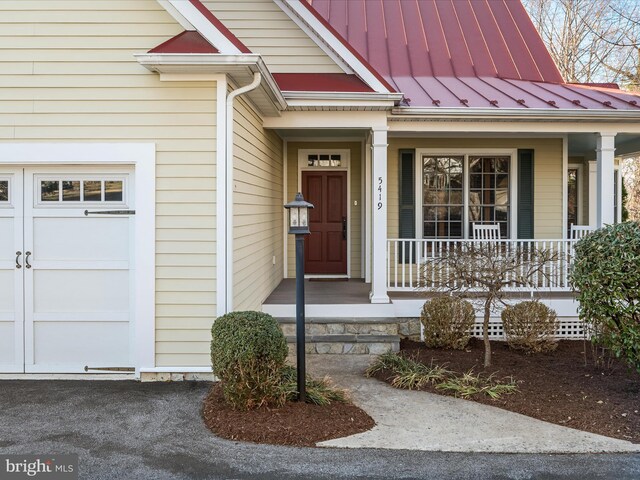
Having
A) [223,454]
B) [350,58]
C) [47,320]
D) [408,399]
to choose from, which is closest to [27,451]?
[223,454]

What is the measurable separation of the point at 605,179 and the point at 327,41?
4.35m

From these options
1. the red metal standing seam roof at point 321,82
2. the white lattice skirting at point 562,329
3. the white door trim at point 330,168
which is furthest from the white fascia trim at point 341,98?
the white lattice skirting at point 562,329

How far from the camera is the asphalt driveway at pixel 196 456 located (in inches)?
143

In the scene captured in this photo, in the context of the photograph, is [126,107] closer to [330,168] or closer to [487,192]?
[330,168]

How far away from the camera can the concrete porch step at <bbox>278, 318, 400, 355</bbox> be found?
272 inches

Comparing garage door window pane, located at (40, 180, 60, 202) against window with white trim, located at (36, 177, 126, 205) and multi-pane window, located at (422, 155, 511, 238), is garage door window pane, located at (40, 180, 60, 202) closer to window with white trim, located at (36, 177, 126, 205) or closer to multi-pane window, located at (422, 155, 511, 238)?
window with white trim, located at (36, 177, 126, 205)

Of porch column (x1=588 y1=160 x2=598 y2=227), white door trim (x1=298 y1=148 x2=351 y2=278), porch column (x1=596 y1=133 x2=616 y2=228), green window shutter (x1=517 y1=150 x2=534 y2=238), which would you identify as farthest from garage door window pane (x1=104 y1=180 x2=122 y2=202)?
porch column (x1=588 y1=160 x2=598 y2=227)

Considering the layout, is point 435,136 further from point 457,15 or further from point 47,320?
point 47,320

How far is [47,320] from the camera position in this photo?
223 inches

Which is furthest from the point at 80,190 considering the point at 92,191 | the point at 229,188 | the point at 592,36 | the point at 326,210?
the point at 592,36

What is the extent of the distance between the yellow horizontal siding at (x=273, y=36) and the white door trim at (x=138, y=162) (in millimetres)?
3198

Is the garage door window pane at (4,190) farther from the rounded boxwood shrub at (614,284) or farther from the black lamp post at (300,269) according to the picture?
the rounded boxwood shrub at (614,284)

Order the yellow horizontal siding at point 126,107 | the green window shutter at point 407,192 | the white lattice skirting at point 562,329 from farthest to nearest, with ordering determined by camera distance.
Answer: the green window shutter at point 407,192 → the white lattice skirting at point 562,329 → the yellow horizontal siding at point 126,107

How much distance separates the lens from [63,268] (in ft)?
18.6
